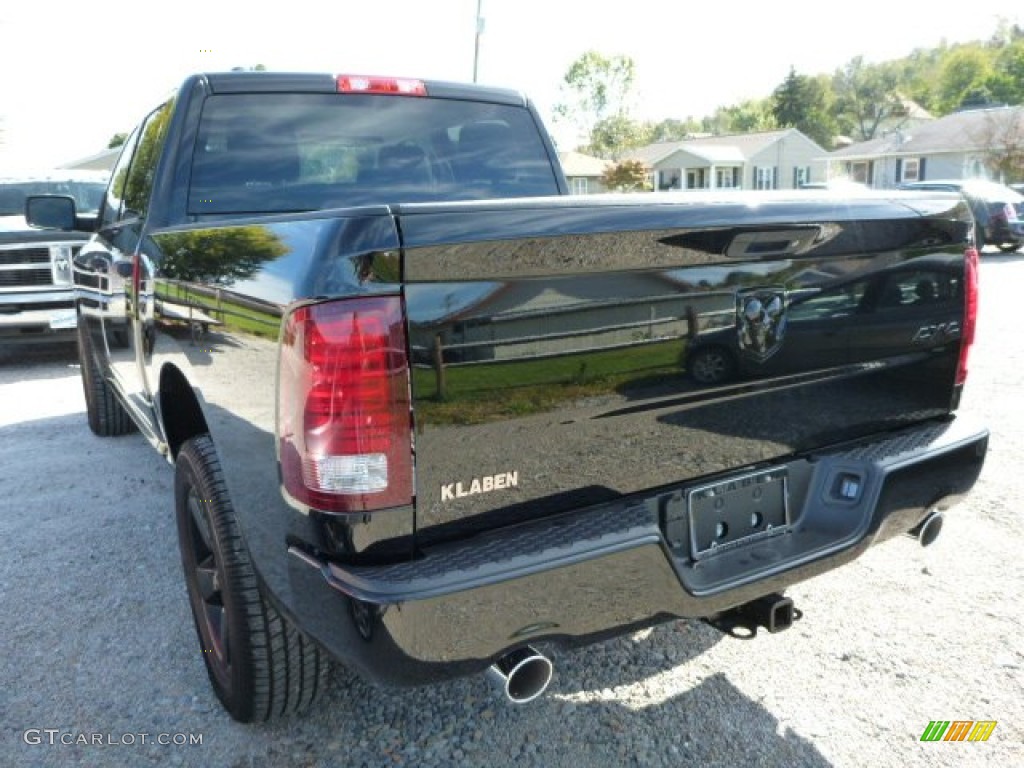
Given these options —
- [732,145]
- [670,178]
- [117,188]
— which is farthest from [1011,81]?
[117,188]

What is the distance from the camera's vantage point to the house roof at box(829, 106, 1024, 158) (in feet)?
147

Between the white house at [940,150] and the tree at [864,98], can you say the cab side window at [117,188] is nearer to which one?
the white house at [940,150]

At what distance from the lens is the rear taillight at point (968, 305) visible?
2.77 meters

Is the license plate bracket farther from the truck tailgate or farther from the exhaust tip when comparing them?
the exhaust tip

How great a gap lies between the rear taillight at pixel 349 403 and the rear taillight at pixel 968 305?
1.95 m

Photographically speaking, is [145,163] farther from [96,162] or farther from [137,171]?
[96,162]

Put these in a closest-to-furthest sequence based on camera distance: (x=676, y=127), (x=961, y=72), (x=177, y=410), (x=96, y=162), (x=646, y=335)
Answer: (x=646, y=335), (x=177, y=410), (x=96, y=162), (x=961, y=72), (x=676, y=127)

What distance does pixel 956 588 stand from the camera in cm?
349

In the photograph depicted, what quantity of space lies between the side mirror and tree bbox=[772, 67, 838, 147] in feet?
312

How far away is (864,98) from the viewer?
103625mm

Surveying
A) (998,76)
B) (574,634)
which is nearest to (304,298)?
(574,634)

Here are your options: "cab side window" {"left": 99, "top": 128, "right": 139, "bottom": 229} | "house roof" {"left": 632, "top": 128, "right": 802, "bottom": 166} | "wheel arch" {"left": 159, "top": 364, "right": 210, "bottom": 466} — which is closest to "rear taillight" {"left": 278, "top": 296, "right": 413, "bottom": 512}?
"wheel arch" {"left": 159, "top": 364, "right": 210, "bottom": 466}

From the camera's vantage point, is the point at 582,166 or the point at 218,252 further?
the point at 582,166

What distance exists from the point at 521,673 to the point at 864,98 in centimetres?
11538
